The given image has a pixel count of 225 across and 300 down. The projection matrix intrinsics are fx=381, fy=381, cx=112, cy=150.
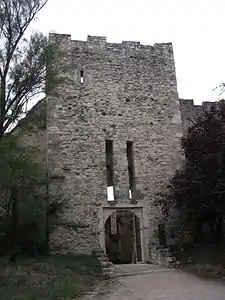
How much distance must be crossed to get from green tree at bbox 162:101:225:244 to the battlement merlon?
13.9 feet

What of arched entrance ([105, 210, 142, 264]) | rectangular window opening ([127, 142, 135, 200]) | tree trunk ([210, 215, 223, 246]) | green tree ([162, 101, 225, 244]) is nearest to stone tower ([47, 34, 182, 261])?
rectangular window opening ([127, 142, 135, 200])

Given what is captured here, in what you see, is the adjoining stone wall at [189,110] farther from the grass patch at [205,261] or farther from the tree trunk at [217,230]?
the grass patch at [205,261]

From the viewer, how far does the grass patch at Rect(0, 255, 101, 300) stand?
7.53 metres

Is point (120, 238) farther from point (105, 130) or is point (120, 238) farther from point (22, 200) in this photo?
point (22, 200)

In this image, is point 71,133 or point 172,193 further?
point 71,133

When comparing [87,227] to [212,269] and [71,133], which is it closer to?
[71,133]

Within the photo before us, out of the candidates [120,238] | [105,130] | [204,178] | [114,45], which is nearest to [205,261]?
[204,178]

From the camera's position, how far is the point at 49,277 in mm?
8914

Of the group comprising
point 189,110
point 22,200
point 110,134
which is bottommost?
point 22,200

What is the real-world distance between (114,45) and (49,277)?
388 inches

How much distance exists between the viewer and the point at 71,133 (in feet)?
45.9

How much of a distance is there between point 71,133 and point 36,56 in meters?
4.21

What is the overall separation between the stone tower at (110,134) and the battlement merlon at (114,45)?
0.13 feet

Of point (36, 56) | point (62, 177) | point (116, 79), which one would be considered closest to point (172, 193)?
point (62, 177)
